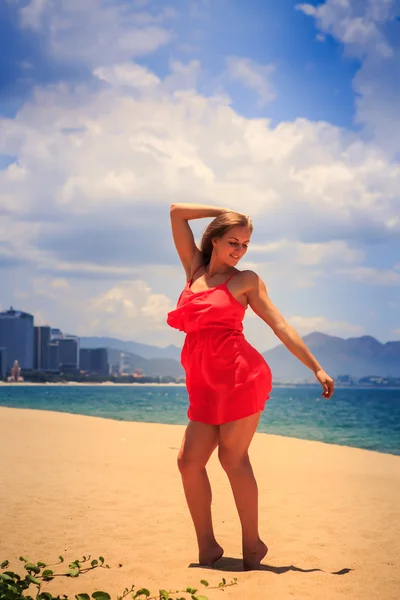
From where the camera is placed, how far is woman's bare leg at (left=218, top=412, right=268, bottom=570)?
3.53 meters

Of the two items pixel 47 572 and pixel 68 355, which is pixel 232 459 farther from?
pixel 68 355

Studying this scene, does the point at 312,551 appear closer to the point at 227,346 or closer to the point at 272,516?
the point at 272,516

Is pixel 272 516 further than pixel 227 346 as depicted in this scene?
Yes

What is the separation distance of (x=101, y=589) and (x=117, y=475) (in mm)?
Answer: 4125

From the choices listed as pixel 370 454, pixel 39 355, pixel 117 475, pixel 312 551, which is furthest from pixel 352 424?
pixel 39 355

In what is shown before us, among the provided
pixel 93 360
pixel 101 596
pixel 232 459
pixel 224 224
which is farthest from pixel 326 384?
pixel 93 360

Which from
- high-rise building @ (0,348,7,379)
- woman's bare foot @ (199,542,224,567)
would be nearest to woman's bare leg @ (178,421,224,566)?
woman's bare foot @ (199,542,224,567)

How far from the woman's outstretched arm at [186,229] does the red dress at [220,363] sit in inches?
14.9

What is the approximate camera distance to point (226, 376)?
356cm

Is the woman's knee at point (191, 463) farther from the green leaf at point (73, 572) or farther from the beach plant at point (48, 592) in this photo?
the green leaf at point (73, 572)

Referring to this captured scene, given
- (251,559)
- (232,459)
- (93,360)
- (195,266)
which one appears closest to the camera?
(232,459)

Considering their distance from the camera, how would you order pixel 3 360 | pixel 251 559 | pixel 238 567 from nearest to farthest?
pixel 251 559, pixel 238 567, pixel 3 360

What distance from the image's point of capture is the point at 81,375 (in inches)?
5792

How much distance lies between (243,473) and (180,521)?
1957 mm
